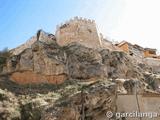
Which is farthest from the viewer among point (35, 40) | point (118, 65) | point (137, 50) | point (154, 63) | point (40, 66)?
point (137, 50)

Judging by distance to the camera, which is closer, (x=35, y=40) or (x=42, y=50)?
(x=42, y=50)

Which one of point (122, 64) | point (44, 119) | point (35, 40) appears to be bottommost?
point (44, 119)

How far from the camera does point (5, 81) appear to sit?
3419cm

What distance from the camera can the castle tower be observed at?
4075cm

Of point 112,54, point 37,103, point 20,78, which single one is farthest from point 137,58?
point 37,103

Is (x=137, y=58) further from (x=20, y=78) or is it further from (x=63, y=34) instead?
(x=20, y=78)

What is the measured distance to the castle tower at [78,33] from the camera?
40750 millimetres

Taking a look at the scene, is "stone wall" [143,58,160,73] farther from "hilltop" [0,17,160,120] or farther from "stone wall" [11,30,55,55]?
"stone wall" [11,30,55,55]

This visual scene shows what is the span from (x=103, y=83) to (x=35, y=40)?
49.6 feet

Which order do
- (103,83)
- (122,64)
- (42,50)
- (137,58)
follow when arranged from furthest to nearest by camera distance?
(137,58), (122,64), (42,50), (103,83)

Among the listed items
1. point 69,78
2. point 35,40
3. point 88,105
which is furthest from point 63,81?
point 88,105

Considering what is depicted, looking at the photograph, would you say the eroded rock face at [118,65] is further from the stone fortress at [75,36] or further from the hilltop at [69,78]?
the stone fortress at [75,36]

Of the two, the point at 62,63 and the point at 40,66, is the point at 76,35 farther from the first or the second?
the point at 40,66

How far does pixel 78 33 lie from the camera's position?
1630 inches
